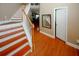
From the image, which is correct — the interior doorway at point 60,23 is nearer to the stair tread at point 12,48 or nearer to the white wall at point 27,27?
the white wall at point 27,27

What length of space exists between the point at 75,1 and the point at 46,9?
1.44 feet

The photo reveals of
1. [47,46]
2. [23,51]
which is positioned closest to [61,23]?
[47,46]

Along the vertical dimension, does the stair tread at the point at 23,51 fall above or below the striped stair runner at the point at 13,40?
below

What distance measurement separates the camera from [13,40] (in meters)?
→ 1.92

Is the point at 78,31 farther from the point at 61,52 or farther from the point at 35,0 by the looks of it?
the point at 35,0

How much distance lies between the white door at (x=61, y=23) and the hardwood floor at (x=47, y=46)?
0.29 ft

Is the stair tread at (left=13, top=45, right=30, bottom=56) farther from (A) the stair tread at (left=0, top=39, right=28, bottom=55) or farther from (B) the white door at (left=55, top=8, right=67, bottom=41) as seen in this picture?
(B) the white door at (left=55, top=8, right=67, bottom=41)

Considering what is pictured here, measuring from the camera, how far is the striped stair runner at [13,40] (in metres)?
1.89

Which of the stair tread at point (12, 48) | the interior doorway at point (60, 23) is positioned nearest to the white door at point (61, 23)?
the interior doorway at point (60, 23)

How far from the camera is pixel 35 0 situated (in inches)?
75.9

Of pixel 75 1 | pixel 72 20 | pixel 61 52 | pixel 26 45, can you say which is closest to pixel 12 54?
pixel 26 45

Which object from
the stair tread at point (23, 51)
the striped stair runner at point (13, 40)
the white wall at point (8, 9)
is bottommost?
the stair tread at point (23, 51)

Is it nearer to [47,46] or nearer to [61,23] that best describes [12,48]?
[47,46]

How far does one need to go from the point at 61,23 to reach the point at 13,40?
76 centimetres
